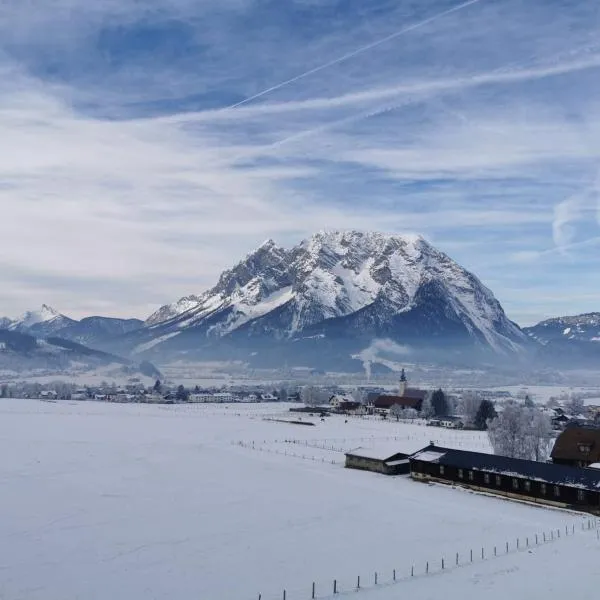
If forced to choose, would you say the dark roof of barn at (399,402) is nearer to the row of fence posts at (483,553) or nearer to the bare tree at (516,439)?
the bare tree at (516,439)

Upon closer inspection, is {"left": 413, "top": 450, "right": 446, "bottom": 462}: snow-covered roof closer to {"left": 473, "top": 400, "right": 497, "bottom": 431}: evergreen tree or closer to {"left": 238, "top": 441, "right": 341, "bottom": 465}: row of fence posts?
{"left": 238, "top": 441, "right": 341, "bottom": 465}: row of fence posts

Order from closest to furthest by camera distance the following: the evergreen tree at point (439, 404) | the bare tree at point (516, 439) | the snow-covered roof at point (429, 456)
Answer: the snow-covered roof at point (429, 456) < the bare tree at point (516, 439) < the evergreen tree at point (439, 404)

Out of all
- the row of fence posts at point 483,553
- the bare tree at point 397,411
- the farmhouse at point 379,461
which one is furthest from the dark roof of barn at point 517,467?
the bare tree at point 397,411

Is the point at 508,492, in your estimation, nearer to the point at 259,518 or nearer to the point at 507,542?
the point at 507,542

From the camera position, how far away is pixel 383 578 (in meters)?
28.3

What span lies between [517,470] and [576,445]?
12.6 metres

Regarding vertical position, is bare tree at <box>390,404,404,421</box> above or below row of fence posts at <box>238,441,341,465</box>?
above

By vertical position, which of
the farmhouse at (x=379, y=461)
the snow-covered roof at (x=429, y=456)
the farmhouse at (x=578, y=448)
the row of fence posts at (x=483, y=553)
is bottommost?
the row of fence posts at (x=483, y=553)

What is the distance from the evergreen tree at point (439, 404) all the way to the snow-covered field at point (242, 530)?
249 ft

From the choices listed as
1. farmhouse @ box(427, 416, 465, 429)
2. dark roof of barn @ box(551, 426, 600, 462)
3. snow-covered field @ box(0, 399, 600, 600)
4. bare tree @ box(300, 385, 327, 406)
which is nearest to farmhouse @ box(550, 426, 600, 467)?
dark roof of barn @ box(551, 426, 600, 462)

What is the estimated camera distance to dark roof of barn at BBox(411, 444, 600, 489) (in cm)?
4672

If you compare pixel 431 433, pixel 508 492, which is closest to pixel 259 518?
pixel 508 492

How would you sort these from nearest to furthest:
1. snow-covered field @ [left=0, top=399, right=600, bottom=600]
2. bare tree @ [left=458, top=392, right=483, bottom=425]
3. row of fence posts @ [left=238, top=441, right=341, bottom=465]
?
snow-covered field @ [left=0, top=399, right=600, bottom=600]
row of fence posts @ [left=238, top=441, right=341, bottom=465]
bare tree @ [left=458, top=392, right=483, bottom=425]

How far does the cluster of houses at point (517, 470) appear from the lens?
46.4 metres
